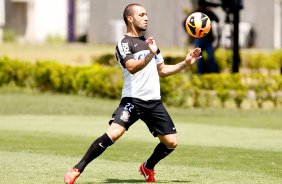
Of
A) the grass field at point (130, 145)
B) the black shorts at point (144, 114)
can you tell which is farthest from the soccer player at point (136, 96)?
the grass field at point (130, 145)

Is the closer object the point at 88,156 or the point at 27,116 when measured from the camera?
the point at 88,156

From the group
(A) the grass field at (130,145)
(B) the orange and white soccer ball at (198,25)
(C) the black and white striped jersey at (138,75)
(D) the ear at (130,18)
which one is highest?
(D) the ear at (130,18)

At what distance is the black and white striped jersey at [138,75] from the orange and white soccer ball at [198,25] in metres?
0.72

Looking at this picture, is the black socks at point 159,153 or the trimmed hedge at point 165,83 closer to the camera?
the black socks at point 159,153

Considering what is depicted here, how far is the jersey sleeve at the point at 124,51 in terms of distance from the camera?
11.4 metres

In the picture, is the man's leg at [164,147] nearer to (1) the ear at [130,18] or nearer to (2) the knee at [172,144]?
(2) the knee at [172,144]

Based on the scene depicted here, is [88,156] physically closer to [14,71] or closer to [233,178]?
[233,178]

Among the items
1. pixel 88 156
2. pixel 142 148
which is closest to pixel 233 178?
pixel 88 156

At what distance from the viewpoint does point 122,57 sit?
1145 cm

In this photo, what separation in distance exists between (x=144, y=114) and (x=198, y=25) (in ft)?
4.09

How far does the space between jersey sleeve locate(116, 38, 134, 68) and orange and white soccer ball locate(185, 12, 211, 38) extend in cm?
89

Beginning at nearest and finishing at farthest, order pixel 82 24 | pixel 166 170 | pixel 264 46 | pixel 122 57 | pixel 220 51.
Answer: pixel 122 57 < pixel 166 170 < pixel 220 51 < pixel 264 46 < pixel 82 24

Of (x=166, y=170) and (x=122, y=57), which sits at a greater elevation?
(x=122, y=57)

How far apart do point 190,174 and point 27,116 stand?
Result: 10208 mm
